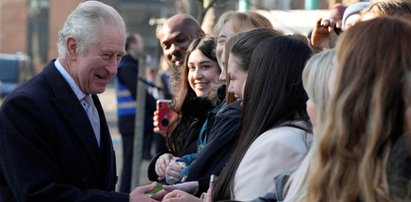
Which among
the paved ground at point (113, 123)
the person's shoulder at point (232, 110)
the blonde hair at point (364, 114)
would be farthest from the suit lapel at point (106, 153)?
the paved ground at point (113, 123)

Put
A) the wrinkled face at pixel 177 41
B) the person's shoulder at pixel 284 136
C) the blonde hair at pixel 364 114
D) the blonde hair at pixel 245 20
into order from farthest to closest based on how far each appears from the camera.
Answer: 1. the wrinkled face at pixel 177 41
2. the blonde hair at pixel 245 20
3. the person's shoulder at pixel 284 136
4. the blonde hair at pixel 364 114

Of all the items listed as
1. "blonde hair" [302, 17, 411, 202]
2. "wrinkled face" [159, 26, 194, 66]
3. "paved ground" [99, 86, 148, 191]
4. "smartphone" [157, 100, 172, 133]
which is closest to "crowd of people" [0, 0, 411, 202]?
"blonde hair" [302, 17, 411, 202]

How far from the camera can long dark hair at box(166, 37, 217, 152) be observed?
18.5 ft

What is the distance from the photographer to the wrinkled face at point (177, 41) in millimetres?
6195

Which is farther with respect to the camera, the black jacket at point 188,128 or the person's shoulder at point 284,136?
the black jacket at point 188,128

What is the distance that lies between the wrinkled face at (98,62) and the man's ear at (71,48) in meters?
0.01

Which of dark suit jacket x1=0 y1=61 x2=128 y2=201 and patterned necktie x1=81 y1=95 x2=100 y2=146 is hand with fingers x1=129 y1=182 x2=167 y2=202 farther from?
patterned necktie x1=81 y1=95 x2=100 y2=146

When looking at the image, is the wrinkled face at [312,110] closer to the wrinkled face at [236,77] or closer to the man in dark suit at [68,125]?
the wrinkled face at [236,77]

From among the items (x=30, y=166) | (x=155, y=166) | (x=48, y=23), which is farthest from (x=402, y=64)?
(x=48, y=23)

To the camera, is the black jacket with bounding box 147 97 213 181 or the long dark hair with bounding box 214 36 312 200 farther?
the black jacket with bounding box 147 97 213 181

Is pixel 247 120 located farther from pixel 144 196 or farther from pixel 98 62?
pixel 98 62

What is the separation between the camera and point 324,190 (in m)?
2.63

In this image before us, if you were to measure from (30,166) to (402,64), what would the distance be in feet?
6.63

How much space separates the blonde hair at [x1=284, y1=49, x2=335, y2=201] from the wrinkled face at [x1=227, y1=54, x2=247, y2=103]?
1.16m
